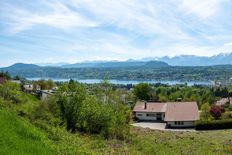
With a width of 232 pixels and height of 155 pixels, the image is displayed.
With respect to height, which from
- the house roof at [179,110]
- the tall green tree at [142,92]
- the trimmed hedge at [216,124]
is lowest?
the trimmed hedge at [216,124]

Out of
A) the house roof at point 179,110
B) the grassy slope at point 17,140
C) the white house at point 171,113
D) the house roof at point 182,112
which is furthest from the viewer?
the house roof at point 179,110

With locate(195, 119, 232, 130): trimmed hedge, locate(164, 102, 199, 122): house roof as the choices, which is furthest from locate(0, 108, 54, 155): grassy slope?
locate(164, 102, 199, 122): house roof

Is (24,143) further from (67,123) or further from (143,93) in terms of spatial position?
(143,93)

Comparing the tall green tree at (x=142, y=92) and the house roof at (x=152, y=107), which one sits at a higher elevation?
the tall green tree at (x=142, y=92)

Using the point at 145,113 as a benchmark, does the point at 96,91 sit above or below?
above

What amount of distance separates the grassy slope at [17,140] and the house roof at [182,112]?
55.0 metres

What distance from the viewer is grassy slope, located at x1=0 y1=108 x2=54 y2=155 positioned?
33.1 ft

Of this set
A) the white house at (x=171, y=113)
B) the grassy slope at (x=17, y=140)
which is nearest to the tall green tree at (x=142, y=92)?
the white house at (x=171, y=113)

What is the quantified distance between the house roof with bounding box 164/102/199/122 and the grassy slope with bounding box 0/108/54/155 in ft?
181

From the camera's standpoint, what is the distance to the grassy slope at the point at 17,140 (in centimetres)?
1008

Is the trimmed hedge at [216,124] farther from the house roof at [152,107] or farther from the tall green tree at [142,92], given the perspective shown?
the tall green tree at [142,92]

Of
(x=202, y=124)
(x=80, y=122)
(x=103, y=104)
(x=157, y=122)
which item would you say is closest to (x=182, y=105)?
(x=157, y=122)

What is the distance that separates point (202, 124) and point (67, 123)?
31523mm

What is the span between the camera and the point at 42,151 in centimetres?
1088
